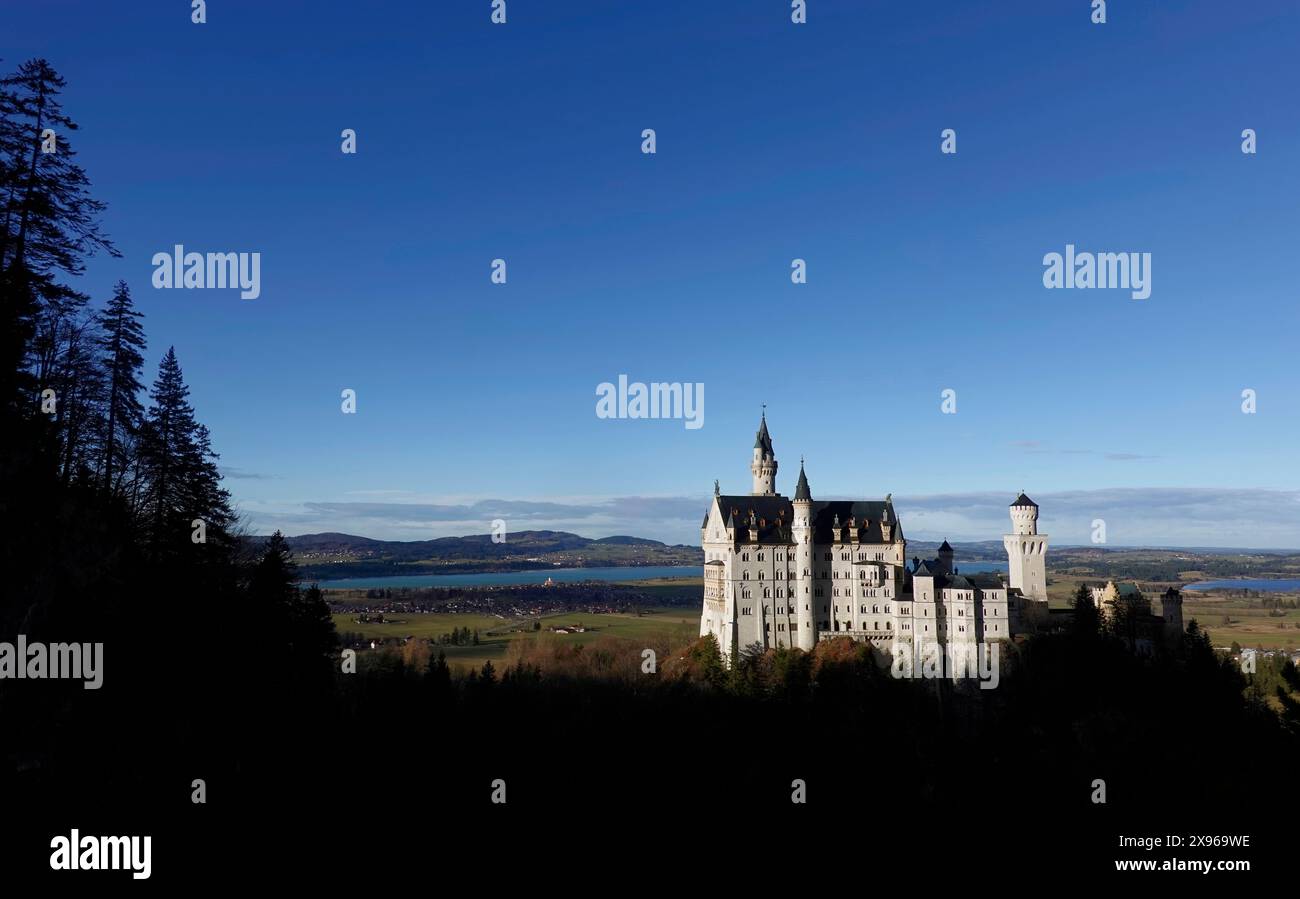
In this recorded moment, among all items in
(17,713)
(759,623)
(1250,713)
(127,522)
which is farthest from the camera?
(759,623)

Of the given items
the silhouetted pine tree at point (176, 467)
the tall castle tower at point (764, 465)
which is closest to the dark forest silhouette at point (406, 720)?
the silhouetted pine tree at point (176, 467)

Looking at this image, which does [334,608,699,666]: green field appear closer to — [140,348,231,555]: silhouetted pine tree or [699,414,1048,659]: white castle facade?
[699,414,1048,659]: white castle facade

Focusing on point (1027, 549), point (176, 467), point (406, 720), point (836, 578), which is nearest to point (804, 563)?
point (836, 578)

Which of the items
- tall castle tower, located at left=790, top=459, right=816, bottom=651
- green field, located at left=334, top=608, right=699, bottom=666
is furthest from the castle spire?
green field, located at left=334, top=608, right=699, bottom=666
